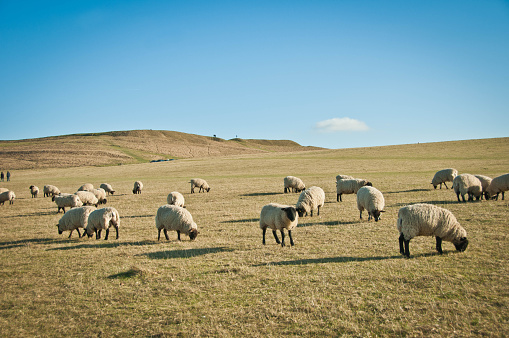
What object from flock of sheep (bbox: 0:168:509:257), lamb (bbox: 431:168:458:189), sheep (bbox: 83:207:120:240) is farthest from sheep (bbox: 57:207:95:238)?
lamb (bbox: 431:168:458:189)

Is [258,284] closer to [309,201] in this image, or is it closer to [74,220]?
[309,201]

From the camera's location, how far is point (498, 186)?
18297 mm

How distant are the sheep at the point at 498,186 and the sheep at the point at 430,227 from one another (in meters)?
11.9

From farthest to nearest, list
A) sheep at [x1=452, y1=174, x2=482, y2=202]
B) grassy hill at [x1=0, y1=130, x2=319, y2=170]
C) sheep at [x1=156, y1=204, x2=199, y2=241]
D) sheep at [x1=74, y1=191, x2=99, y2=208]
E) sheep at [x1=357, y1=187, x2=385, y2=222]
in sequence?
grassy hill at [x1=0, y1=130, x2=319, y2=170], sheep at [x1=74, y1=191, x2=99, y2=208], sheep at [x1=452, y1=174, x2=482, y2=202], sheep at [x1=357, y1=187, x2=385, y2=222], sheep at [x1=156, y1=204, x2=199, y2=241]

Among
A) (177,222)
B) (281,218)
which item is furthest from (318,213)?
(177,222)

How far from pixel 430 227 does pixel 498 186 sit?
510 inches

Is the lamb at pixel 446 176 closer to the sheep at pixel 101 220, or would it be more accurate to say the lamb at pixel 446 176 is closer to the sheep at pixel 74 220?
the sheep at pixel 101 220

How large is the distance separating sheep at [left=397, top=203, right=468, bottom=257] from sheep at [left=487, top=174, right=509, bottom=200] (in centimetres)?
1191

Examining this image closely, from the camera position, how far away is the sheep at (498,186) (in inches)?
709

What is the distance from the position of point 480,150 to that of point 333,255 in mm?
65088

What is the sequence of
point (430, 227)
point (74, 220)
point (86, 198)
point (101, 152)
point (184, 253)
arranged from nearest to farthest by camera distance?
point (430, 227)
point (184, 253)
point (74, 220)
point (86, 198)
point (101, 152)

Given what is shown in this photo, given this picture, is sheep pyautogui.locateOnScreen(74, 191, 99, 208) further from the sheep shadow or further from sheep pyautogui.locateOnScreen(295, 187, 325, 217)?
sheep pyautogui.locateOnScreen(295, 187, 325, 217)

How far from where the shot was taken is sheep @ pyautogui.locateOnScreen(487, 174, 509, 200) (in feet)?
59.1

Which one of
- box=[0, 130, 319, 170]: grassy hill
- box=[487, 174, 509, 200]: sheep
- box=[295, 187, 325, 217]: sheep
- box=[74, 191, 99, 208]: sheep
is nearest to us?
box=[295, 187, 325, 217]: sheep
